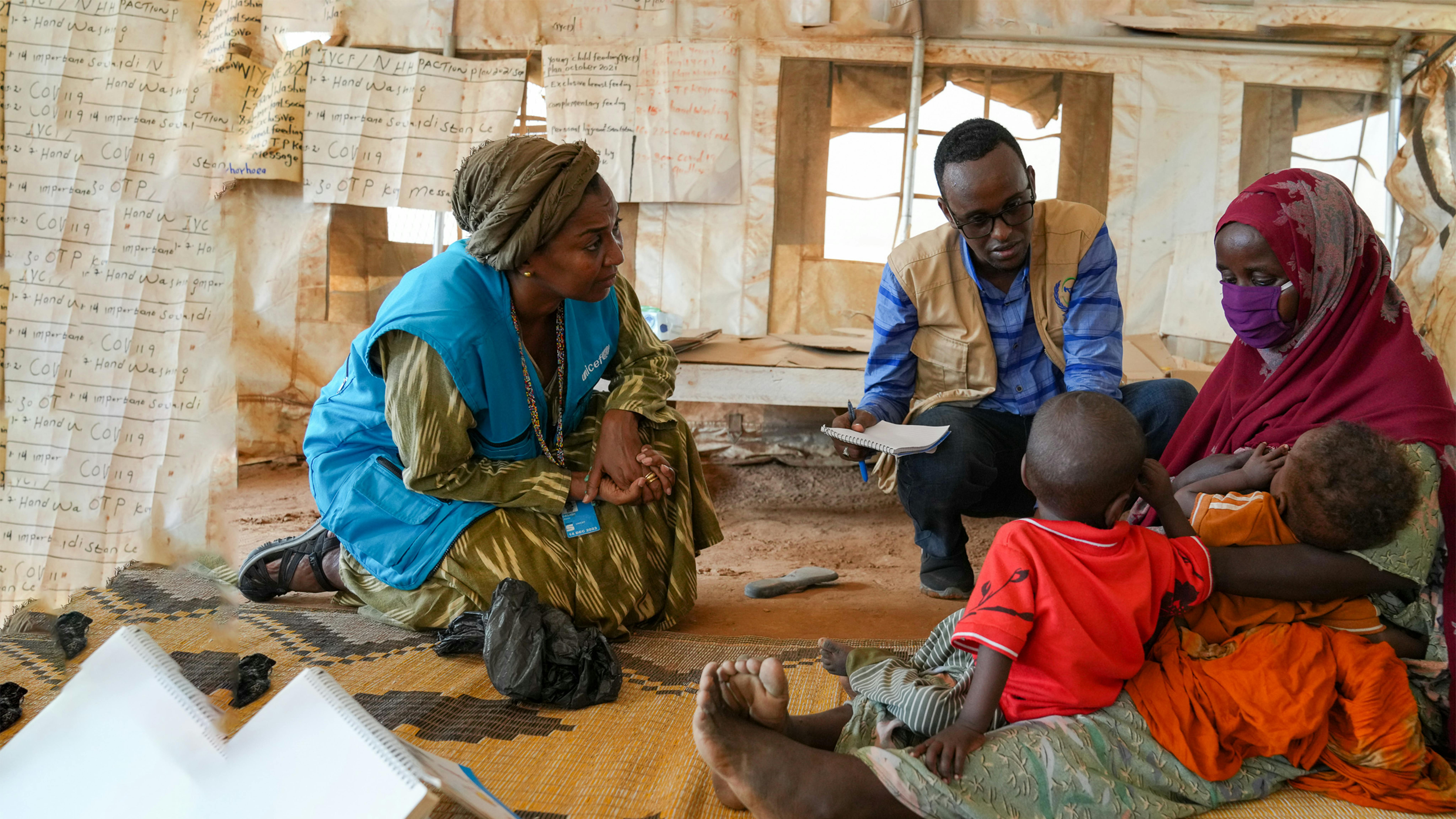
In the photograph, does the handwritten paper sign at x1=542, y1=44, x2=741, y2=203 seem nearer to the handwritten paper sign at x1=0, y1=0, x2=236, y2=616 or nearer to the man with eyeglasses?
the man with eyeglasses

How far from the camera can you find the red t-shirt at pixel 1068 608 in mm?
1429

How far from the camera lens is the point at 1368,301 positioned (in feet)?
6.01

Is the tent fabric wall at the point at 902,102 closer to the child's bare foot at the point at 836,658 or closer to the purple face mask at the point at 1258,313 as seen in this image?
the purple face mask at the point at 1258,313

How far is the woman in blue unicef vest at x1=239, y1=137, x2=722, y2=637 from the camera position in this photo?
2.32 m

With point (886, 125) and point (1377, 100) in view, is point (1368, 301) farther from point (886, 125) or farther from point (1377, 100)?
point (1377, 100)

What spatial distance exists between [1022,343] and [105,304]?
8.04 feet

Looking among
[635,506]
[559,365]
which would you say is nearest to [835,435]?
[635,506]

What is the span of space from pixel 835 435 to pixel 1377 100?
4.37 metres

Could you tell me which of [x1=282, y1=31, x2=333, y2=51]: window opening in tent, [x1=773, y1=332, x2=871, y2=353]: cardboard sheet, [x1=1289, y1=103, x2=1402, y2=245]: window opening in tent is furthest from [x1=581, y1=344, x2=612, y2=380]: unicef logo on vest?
[x1=1289, y1=103, x2=1402, y2=245]: window opening in tent

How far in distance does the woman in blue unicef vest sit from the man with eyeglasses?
26.8 inches

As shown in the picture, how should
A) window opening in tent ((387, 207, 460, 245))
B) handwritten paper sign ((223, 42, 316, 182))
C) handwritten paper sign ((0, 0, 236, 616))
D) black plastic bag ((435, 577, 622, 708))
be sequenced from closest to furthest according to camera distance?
handwritten paper sign ((0, 0, 236, 616)) → black plastic bag ((435, 577, 622, 708)) → handwritten paper sign ((223, 42, 316, 182)) → window opening in tent ((387, 207, 460, 245))

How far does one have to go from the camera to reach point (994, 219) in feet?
8.54

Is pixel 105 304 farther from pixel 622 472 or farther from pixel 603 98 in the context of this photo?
pixel 603 98

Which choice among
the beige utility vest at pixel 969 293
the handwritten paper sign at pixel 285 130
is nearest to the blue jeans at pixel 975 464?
the beige utility vest at pixel 969 293
